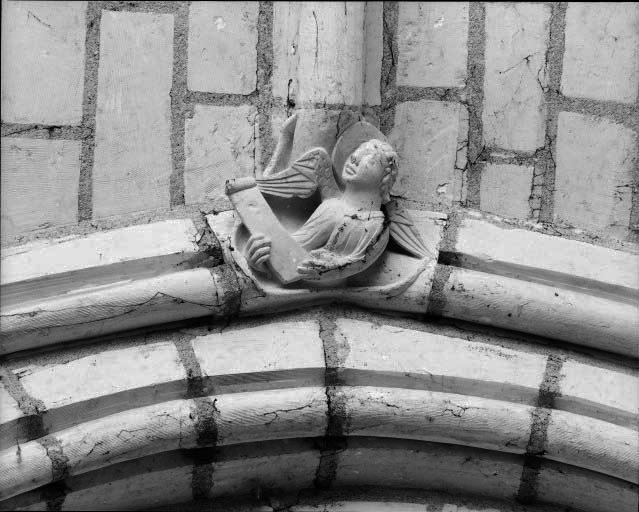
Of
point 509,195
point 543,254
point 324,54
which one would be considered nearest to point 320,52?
point 324,54

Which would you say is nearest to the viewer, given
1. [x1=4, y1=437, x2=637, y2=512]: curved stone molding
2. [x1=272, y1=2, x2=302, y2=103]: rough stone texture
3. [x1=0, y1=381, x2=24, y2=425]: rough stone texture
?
[x1=0, y1=381, x2=24, y2=425]: rough stone texture

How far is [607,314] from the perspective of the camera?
2.29 meters

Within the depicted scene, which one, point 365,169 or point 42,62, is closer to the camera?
point 365,169

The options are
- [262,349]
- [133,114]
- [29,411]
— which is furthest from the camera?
[133,114]

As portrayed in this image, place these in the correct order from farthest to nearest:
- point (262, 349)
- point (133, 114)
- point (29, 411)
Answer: point (133, 114) → point (262, 349) → point (29, 411)

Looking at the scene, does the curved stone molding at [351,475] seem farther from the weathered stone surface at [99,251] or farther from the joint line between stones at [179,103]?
the joint line between stones at [179,103]

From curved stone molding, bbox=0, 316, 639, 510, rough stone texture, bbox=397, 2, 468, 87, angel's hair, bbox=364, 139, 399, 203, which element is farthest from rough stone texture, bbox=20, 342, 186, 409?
rough stone texture, bbox=397, 2, 468, 87

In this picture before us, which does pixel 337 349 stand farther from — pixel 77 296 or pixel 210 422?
pixel 77 296

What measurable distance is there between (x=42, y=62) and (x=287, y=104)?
0.46 metres

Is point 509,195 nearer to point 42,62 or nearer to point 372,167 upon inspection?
point 372,167

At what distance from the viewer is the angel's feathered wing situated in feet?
7.36

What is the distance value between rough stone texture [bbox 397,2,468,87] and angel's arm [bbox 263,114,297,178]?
267 millimetres

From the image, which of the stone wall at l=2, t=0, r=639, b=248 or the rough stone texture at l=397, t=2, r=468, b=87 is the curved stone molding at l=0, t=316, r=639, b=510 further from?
the rough stone texture at l=397, t=2, r=468, b=87

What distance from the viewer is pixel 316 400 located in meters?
2.21
